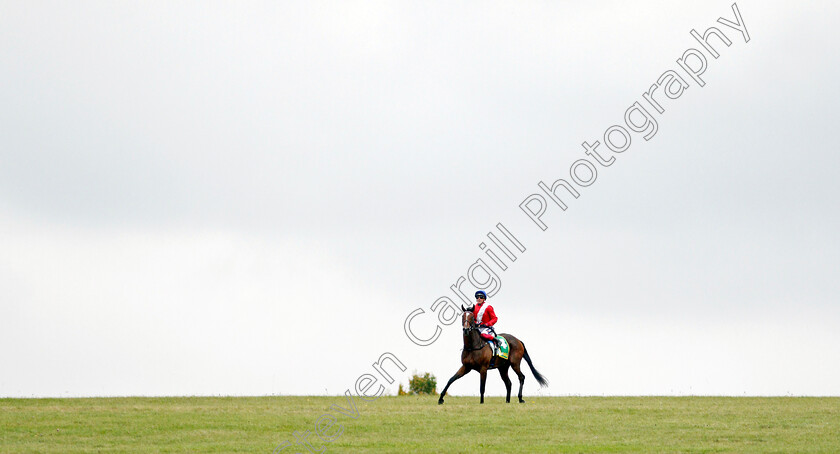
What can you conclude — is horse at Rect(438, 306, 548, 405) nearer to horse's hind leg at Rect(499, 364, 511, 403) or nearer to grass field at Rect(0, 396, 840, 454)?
horse's hind leg at Rect(499, 364, 511, 403)

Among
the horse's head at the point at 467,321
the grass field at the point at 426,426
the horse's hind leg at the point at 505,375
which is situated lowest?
the grass field at the point at 426,426

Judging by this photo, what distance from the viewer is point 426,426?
20.8m

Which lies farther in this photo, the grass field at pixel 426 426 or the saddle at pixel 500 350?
the saddle at pixel 500 350

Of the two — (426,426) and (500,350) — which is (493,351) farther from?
(426,426)

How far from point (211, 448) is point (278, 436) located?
1733mm

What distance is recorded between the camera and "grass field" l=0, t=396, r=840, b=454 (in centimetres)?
1858

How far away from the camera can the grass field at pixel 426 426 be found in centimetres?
1858

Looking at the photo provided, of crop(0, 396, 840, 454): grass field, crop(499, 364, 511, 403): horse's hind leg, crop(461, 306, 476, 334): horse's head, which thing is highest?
crop(461, 306, 476, 334): horse's head

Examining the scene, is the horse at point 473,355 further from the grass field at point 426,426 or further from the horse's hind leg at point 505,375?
the grass field at point 426,426

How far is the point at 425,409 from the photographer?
77.4 feet

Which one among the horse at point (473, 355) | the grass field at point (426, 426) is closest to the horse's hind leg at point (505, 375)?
the horse at point (473, 355)

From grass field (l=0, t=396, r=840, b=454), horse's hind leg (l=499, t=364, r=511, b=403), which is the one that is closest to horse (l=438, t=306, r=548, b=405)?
horse's hind leg (l=499, t=364, r=511, b=403)

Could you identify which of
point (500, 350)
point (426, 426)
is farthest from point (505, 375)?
point (426, 426)

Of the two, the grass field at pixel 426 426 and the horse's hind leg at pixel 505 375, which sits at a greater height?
the horse's hind leg at pixel 505 375
